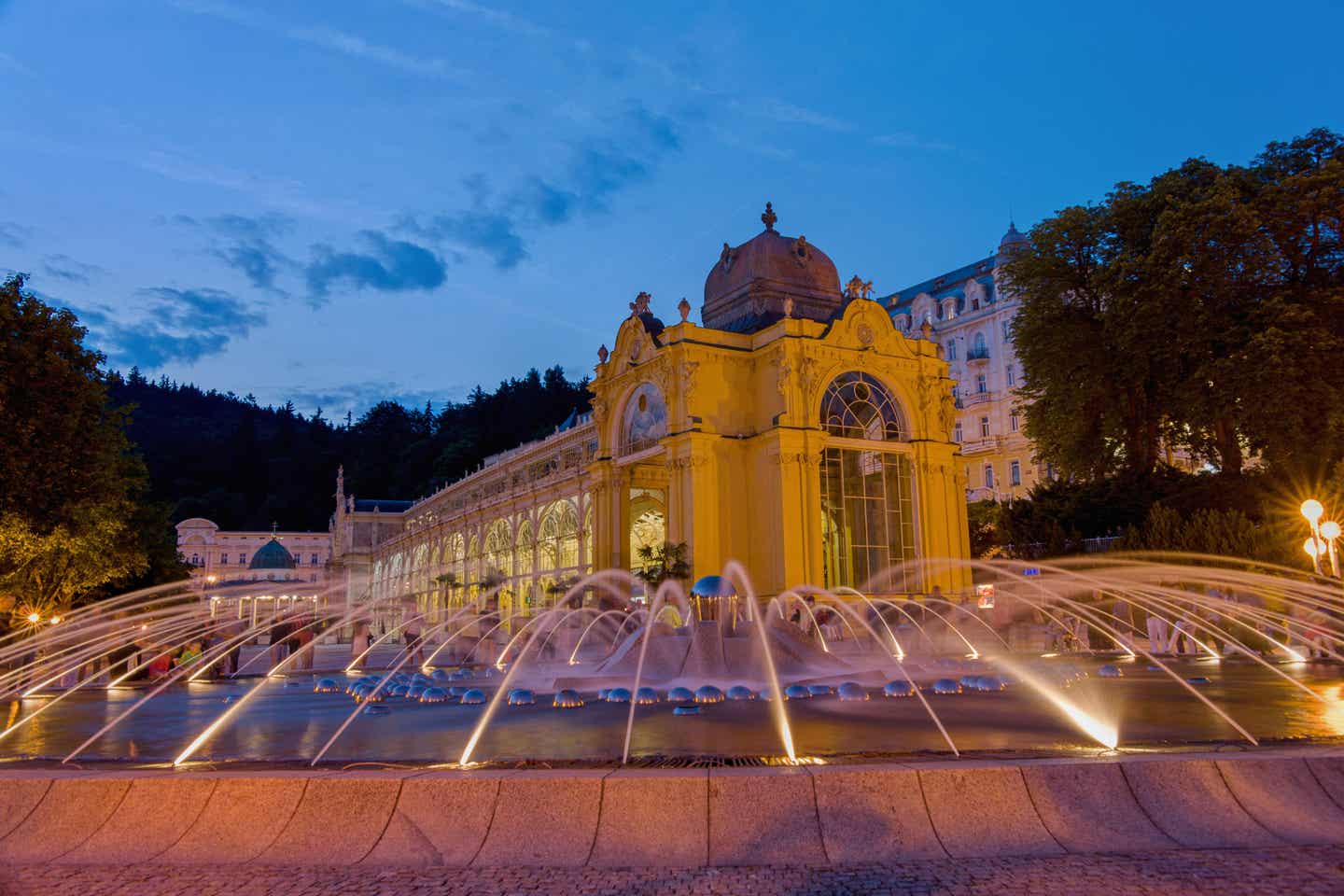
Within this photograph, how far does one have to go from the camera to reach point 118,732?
40.2 feet

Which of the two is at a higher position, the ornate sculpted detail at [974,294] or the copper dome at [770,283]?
the ornate sculpted detail at [974,294]

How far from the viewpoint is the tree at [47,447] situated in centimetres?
2702

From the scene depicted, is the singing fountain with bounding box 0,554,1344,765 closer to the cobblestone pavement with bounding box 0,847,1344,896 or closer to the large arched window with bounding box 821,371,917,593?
the cobblestone pavement with bounding box 0,847,1344,896

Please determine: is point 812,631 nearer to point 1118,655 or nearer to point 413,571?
point 1118,655

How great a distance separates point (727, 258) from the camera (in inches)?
1794

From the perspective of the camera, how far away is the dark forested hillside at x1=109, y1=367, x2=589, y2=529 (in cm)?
13500

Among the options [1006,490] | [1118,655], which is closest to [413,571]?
[1006,490]

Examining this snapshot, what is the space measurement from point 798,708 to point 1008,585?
30.4 metres

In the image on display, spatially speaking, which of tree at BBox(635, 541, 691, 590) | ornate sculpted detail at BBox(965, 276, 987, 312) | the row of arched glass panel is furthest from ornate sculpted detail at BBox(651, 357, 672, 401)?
ornate sculpted detail at BBox(965, 276, 987, 312)

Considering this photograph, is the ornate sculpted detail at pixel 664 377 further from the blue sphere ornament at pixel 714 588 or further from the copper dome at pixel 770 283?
the blue sphere ornament at pixel 714 588

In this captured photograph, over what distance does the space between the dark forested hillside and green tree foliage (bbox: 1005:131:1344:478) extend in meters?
92.7

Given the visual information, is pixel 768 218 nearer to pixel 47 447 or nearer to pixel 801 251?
pixel 801 251

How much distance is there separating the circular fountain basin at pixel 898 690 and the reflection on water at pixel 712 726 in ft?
0.56

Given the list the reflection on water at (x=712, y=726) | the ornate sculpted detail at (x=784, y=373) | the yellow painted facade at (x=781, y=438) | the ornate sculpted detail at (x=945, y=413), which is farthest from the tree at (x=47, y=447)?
the ornate sculpted detail at (x=945, y=413)
